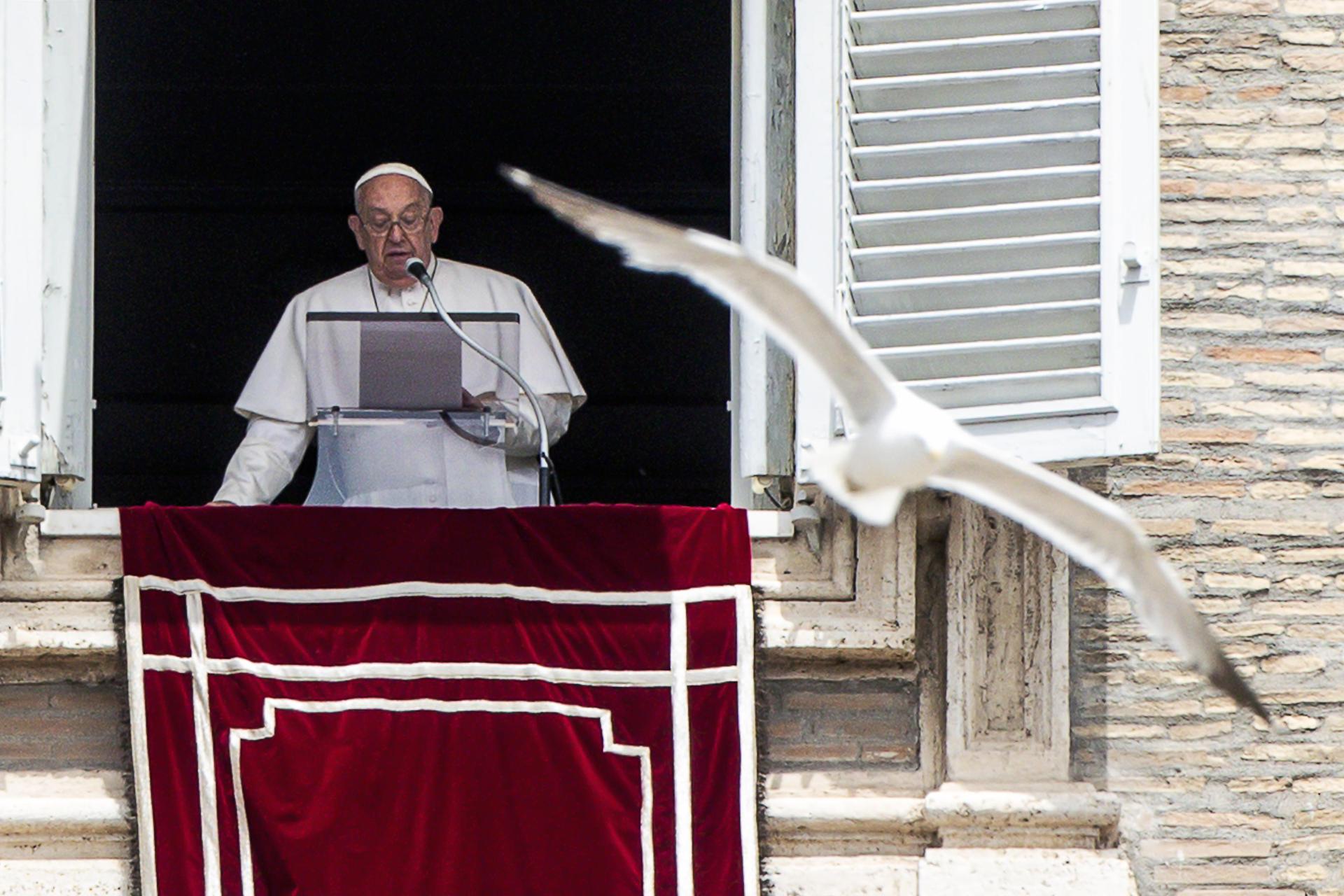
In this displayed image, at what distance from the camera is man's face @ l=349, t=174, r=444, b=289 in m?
6.49

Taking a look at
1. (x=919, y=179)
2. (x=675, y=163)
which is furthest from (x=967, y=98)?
(x=675, y=163)

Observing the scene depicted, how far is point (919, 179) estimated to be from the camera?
566 cm

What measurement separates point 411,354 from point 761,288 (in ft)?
4.17

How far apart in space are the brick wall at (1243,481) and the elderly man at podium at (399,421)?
49.8 inches

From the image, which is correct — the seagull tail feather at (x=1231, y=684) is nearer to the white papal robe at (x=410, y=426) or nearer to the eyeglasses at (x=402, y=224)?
the white papal robe at (x=410, y=426)

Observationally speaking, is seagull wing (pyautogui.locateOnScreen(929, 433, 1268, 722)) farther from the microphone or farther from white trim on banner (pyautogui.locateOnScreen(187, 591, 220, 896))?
white trim on banner (pyautogui.locateOnScreen(187, 591, 220, 896))

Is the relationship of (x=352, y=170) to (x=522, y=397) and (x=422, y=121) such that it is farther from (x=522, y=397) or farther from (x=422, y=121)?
(x=522, y=397)

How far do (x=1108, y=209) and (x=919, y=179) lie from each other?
1.30ft

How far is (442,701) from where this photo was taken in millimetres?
5699

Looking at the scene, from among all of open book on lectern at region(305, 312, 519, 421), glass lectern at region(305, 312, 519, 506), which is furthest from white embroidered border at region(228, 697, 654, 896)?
open book on lectern at region(305, 312, 519, 421)

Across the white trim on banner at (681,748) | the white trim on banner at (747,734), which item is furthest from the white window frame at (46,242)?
the white trim on banner at (747,734)

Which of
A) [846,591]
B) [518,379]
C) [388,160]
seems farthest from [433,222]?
[388,160]

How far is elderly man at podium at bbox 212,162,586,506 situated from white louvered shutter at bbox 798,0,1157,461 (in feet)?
2.71

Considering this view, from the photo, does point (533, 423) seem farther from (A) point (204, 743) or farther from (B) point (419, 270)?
(A) point (204, 743)
